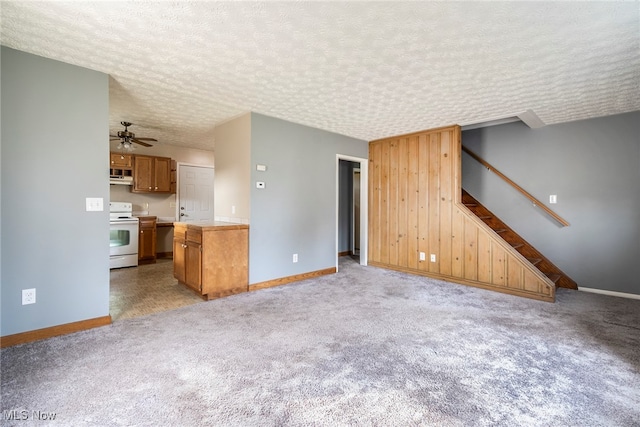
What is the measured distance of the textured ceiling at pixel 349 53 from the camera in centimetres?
188

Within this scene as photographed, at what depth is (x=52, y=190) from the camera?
253cm

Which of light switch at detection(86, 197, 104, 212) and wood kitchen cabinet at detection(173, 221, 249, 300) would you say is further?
wood kitchen cabinet at detection(173, 221, 249, 300)

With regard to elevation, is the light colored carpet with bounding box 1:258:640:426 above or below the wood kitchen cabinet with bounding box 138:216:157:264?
below

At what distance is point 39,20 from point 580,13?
3.57m

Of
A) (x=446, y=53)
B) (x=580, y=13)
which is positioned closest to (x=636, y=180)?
(x=580, y=13)

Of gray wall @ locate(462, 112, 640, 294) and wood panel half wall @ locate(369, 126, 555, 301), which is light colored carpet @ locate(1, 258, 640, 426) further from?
gray wall @ locate(462, 112, 640, 294)

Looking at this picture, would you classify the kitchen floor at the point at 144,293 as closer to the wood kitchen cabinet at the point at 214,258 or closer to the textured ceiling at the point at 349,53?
the wood kitchen cabinet at the point at 214,258

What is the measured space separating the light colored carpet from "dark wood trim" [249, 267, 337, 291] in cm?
68

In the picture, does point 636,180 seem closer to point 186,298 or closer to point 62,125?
point 186,298

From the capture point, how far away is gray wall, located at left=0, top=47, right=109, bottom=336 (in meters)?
2.35

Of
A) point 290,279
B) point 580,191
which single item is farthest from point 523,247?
point 290,279

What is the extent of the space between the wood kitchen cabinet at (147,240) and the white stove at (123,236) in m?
0.18

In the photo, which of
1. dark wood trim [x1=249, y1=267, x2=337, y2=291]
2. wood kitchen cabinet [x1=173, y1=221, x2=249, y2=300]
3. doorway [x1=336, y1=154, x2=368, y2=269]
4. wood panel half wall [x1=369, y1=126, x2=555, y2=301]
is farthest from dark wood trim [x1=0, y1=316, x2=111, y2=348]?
doorway [x1=336, y1=154, x2=368, y2=269]

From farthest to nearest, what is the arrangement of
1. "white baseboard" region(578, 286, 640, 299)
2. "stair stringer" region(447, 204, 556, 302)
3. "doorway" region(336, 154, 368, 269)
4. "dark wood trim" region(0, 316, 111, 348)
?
"doorway" region(336, 154, 368, 269), "white baseboard" region(578, 286, 640, 299), "stair stringer" region(447, 204, 556, 302), "dark wood trim" region(0, 316, 111, 348)
